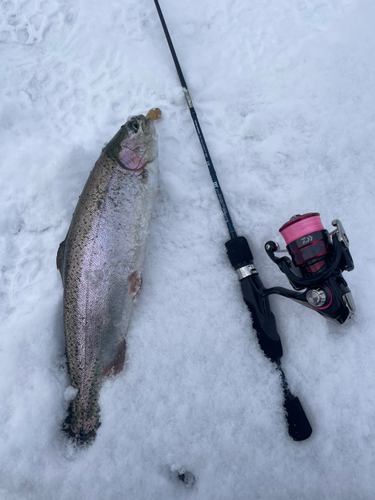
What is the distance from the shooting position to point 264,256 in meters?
2.56

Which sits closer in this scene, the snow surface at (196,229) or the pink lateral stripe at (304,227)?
the pink lateral stripe at (304,227)

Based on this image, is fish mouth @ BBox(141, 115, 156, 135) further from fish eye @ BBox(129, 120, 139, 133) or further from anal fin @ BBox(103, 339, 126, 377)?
anal fin @ BBox(103, 339, 126, 377)

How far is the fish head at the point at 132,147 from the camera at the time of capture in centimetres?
235

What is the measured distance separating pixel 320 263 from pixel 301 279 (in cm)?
16

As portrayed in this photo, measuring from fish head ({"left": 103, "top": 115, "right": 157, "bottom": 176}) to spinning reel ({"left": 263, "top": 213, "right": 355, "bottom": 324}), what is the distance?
1.18 m

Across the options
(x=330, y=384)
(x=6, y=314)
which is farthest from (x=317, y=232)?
(x=6, y=314)

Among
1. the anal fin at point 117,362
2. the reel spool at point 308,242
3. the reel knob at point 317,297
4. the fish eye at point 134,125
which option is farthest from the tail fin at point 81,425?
the fish eye at point 134,125

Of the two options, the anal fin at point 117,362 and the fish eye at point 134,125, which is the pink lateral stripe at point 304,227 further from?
the anal fin at point 117,362

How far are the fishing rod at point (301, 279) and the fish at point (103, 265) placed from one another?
81 cm

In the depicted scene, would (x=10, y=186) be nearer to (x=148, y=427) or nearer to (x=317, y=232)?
(x=148, y=427)

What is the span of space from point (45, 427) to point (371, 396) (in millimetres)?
2475

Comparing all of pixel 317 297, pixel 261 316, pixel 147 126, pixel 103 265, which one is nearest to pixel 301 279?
pixel 317 297

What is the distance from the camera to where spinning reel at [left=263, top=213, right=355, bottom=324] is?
1892 millimetres

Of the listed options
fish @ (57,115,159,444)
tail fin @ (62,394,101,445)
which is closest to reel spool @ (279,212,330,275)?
fish @ (57,115,159,444)
